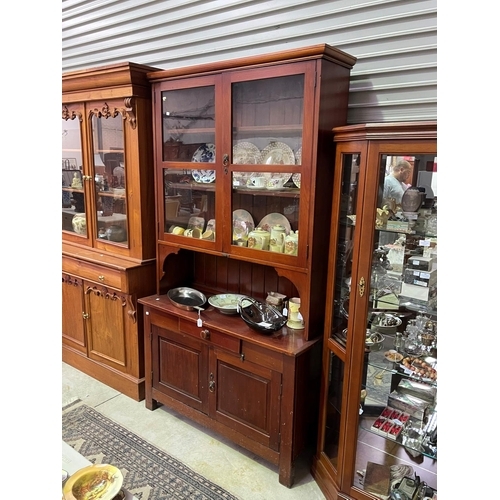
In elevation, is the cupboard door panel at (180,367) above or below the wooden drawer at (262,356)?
below

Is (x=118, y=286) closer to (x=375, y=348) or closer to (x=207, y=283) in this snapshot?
(x=207, y=283)

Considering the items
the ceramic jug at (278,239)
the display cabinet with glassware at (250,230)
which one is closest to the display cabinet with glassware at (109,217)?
the display cabinet with glassware at (250,230)

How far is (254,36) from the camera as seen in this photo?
255 cm

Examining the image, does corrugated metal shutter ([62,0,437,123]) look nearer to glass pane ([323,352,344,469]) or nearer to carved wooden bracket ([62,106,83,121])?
carved wooden bracket ([62,106,83,121])

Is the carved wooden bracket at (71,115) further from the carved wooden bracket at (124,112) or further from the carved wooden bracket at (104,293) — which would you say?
the carved wooden bracket at (104,293)

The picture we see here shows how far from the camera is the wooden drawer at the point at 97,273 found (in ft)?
9.09

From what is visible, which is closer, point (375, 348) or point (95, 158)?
point (375, 348)

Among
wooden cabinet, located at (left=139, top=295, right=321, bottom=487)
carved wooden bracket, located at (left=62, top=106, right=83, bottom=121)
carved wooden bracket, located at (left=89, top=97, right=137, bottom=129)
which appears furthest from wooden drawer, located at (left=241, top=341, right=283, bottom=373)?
carved wooden bracket, located at (left=62, top=106, right=83, bottom=121)

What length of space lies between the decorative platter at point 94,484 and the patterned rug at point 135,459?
945 mm
